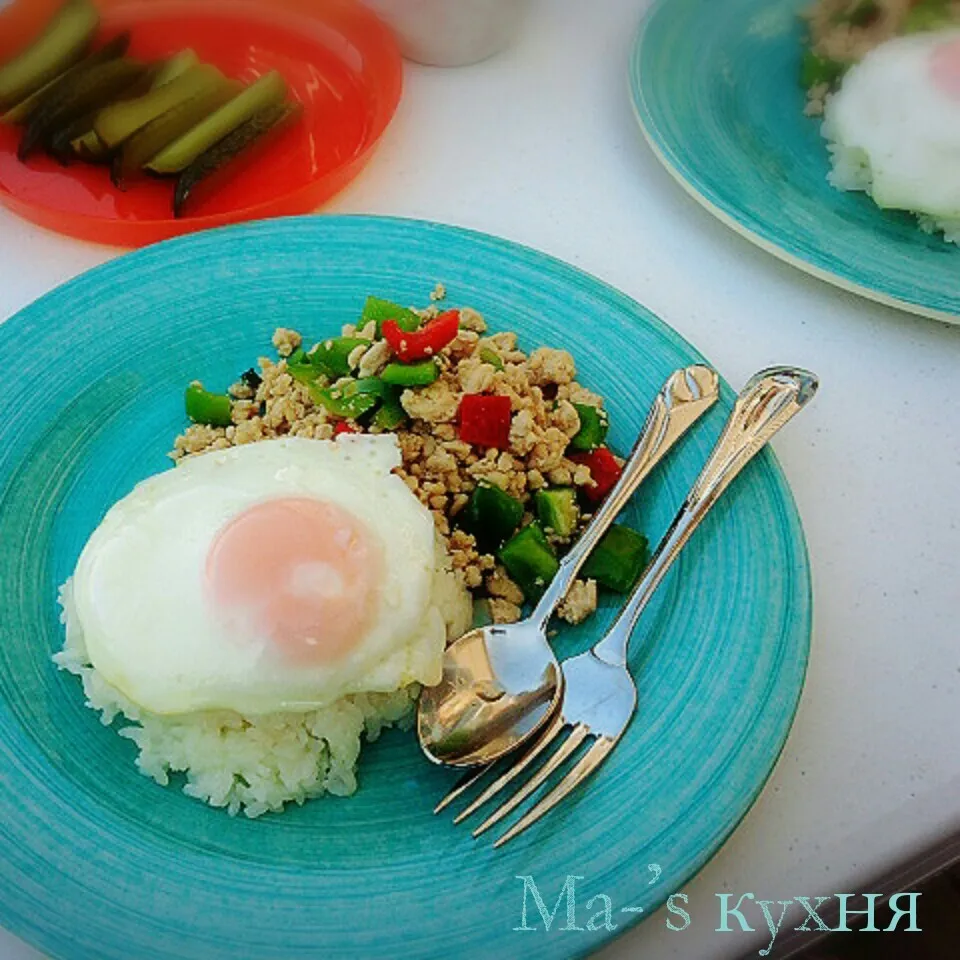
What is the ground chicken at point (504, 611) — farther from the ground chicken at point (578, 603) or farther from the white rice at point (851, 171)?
the white rice at point (851, 171)

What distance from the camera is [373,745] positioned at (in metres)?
1.26

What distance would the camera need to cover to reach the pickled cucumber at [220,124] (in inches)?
75.7

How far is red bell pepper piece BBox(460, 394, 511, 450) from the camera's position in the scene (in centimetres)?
139

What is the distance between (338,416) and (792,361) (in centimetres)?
85

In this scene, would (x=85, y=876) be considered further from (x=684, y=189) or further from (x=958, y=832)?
(x=684, y=189)

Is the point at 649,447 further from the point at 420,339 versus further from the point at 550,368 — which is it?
the point at 420,339

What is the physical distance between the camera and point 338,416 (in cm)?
144

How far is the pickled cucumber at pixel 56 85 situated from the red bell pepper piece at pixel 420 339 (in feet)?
3.42

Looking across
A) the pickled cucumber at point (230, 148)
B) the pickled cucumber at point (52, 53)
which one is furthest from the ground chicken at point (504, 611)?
the pickled cucumber at point (52, 53)

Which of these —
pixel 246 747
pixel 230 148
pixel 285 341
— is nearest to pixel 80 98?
pixel 230 148

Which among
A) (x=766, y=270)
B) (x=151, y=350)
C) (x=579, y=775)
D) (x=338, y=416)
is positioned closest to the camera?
(x=579, y=775)

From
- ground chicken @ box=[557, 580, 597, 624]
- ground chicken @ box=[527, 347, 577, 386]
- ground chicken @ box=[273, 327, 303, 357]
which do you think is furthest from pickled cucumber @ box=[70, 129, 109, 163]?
ground chicken @ box=[557, 580, 597, 624]

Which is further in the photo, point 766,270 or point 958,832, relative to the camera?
point 766,270

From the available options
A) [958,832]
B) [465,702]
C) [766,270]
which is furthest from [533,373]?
[958,832]
